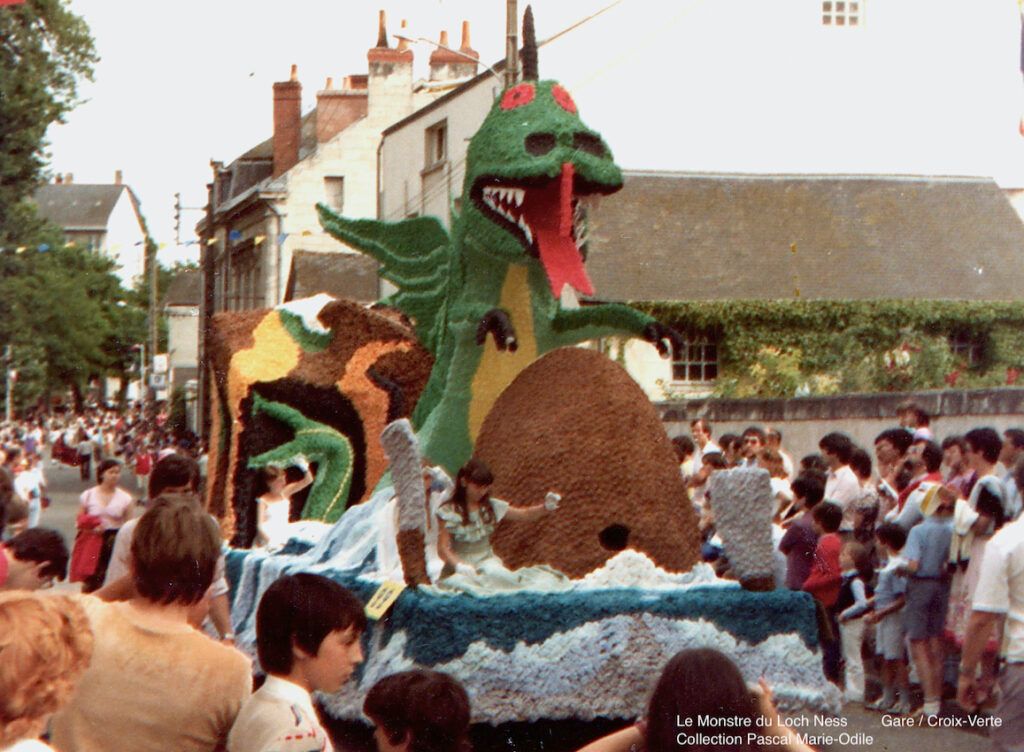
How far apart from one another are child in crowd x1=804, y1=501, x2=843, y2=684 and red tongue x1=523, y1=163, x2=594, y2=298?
1.96 m

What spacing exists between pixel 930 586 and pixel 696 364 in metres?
19.2

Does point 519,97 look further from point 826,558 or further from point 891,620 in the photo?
point 891,620

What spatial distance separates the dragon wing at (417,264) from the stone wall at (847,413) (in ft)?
20.0

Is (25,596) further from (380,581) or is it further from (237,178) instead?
(237,178)

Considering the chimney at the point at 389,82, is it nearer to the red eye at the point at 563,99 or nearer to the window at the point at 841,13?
the window at the point at 841,13

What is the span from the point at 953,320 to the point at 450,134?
391 inches

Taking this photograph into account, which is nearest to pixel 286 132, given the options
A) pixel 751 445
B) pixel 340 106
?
pixel 340 106

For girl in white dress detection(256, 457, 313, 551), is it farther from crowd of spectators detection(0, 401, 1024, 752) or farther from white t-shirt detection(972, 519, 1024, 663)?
white t-shirt detection(972, 519, 1024, 663)

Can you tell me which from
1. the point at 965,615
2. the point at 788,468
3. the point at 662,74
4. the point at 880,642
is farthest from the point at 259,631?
the point at 662,74

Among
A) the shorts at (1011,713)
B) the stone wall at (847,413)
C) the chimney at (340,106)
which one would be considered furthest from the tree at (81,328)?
the shorts at (1011,713)

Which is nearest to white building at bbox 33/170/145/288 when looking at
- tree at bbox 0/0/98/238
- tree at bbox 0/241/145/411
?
tree at bbox 0/241/145/411

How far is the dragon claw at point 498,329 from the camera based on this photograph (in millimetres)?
10867

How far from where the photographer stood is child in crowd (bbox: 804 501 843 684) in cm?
1119

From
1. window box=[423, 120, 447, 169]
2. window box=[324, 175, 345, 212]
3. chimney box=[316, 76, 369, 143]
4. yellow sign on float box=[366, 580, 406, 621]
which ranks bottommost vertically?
yellow sign on float box=[366, 580, 406, 621]
